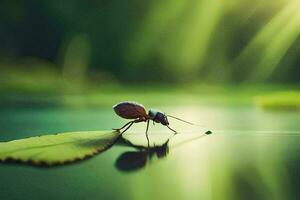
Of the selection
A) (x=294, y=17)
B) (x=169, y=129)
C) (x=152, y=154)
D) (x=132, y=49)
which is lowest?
(x=152, y=154)

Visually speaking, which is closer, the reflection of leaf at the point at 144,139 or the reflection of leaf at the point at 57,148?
the reflection of leaf at the point at 57,148

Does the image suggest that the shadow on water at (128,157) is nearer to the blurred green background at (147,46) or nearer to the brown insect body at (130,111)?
the brown insect body at (130,111)

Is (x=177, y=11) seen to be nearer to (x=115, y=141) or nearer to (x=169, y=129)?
(x=169, y=129)

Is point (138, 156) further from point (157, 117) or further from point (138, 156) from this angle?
point (157, 117)

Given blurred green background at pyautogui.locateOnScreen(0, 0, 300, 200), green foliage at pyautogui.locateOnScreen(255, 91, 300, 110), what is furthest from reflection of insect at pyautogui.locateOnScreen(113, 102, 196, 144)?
green foliage at pyautogui.locateOnScreen(255, 91, 300, 110)

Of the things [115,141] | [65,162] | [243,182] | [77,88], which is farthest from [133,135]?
[77,88]

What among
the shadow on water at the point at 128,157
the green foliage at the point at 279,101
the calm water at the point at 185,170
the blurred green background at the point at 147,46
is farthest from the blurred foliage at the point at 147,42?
the shadow on water at the point at 128,157
